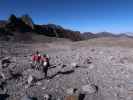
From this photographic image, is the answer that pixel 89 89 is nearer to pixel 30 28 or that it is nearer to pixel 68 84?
pixel 68 84

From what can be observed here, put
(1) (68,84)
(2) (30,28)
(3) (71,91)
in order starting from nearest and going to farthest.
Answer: (3) (71,91), (1) (68,84), (2) (30,28)

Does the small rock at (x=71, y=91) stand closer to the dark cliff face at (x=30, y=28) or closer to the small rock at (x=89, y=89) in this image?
the small rock at (x=89, y=89)

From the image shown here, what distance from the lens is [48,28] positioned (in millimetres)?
80625

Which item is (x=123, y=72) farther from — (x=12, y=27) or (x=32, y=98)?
(x=12, y=27)

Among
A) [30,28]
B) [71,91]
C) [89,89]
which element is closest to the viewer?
[71,91]

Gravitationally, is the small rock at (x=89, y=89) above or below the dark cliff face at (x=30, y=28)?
below

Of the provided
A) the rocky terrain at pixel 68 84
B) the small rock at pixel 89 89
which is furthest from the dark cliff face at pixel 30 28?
the small rock at pixel 89 89

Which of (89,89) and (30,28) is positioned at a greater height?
(30,28)

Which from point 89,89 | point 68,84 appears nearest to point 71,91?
point 89,89

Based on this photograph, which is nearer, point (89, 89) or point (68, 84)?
point (89, 89)

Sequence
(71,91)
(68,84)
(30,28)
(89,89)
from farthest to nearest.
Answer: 1. (30,28)
2. (68,84)
3. (89,89)
4. (71,91)

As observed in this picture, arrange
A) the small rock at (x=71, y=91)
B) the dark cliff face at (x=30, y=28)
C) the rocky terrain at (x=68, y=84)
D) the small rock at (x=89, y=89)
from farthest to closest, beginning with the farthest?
the dark cliff face at (x=30, y=28) < the small rock at (x=89, y=89) < the small rock at (x=71, y=91) < the rocky terrain at (x=68, y=84)

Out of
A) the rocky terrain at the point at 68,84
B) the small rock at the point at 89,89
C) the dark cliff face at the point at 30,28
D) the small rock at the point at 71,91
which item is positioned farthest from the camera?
the dark cliff face at the point at 30,28

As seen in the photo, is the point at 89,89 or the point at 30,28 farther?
the point at 30,28
